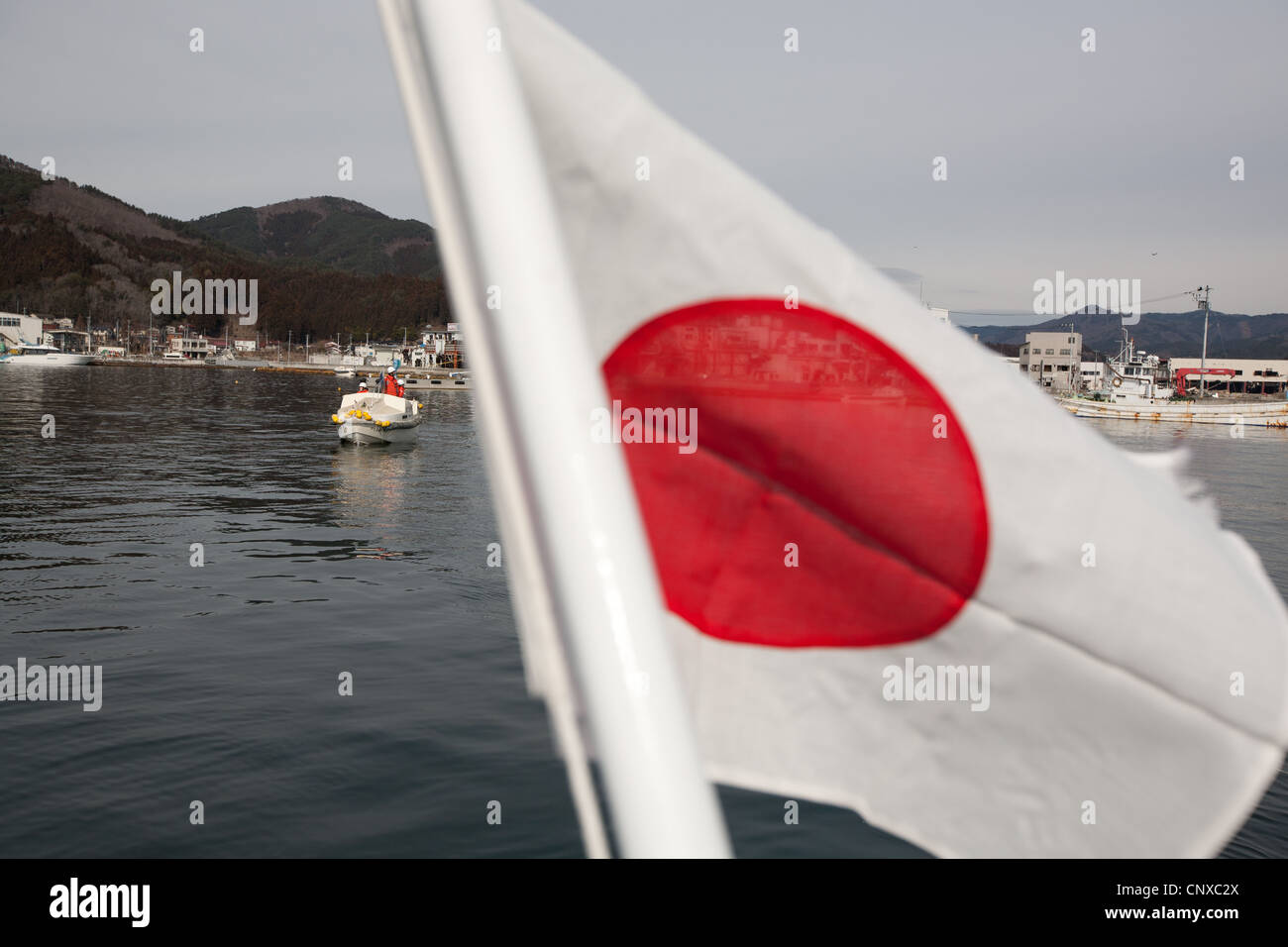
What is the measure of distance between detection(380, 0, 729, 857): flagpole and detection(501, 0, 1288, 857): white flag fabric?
0.52 m

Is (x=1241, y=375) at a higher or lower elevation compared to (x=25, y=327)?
lower

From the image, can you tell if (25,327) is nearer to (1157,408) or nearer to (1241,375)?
(1157,408)

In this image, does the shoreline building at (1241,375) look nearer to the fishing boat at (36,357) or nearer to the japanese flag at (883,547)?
the japanese flag at (883,547)

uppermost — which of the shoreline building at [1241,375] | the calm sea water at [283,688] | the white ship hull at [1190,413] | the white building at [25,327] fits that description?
the white building at [25,327]

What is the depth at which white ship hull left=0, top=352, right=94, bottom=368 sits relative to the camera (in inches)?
6102

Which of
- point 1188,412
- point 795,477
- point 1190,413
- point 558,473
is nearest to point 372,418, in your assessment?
point 795,477

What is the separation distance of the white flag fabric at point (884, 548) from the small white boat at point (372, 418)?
1659 inches

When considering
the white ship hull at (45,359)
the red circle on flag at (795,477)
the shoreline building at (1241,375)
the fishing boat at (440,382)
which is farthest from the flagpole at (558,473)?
the white ship hull at (45,359)

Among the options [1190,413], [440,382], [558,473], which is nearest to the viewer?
[558,473]

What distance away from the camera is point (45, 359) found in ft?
529

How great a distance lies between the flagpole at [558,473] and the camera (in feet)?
3.80
